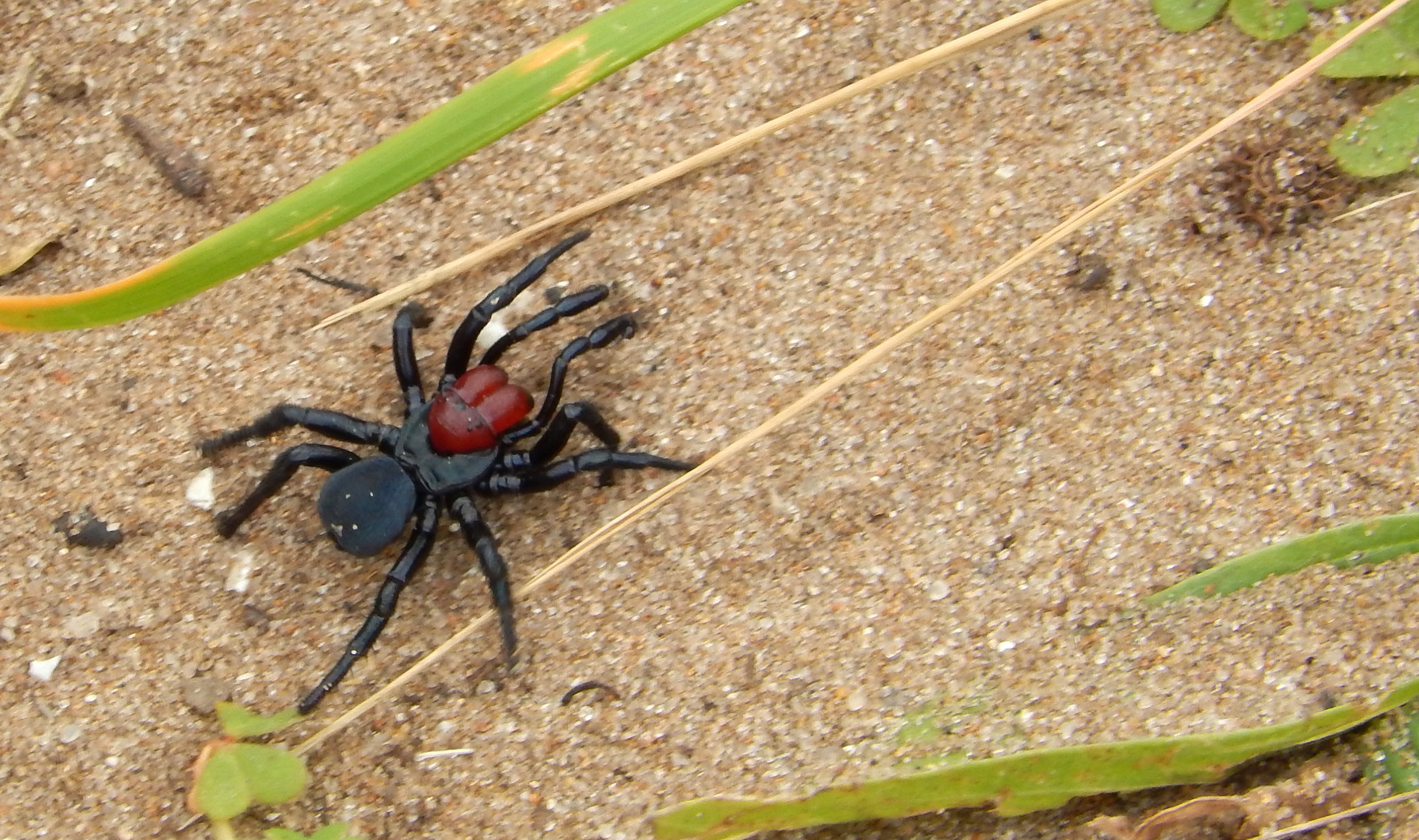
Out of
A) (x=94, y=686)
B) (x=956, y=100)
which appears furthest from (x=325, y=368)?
Result: (x=956, y=100)

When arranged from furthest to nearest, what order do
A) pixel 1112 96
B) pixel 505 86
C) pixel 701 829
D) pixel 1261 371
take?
pixel 1112 96, pixel 1261 371, pixel 701 829, pixel 505 86

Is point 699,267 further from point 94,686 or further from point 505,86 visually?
point 94,686

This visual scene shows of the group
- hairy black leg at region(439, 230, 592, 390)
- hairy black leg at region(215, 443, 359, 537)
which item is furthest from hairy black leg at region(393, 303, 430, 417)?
A: hairy black leg at region(215, 443, 359, 537)

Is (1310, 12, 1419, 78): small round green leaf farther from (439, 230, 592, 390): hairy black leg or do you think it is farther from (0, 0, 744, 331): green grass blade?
(439, 230, 592, 390): hairy black leg

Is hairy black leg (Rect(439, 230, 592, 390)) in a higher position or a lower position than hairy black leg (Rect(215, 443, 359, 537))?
higher

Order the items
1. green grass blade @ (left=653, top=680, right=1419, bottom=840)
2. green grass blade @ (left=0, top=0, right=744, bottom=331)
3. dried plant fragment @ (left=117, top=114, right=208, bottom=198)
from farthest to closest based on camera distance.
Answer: dried plant fragment @ (left=117, top=114, right=208, bottom=198), green grass blade @ (left=653, top=680, right=1419, bottom=840), green grass blade @ (left=0, top=0, right=744, bottom=331)

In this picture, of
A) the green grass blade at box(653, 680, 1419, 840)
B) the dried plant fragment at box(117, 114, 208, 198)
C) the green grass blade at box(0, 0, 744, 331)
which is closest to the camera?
the green grass blade at box(0, 0, 744, 331)
